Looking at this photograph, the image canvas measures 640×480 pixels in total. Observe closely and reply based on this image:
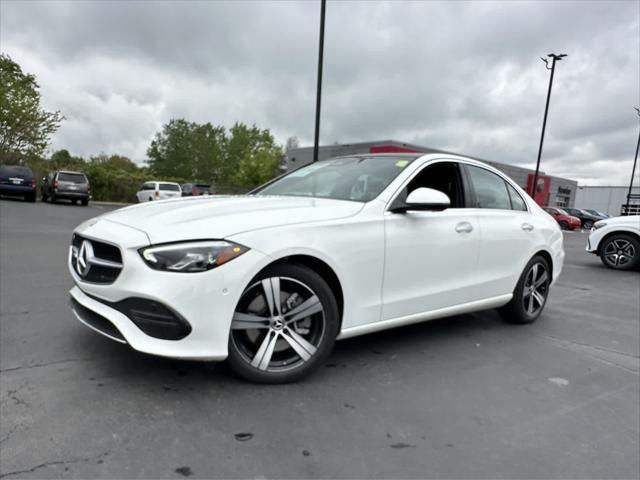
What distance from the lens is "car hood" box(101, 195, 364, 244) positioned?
236cm

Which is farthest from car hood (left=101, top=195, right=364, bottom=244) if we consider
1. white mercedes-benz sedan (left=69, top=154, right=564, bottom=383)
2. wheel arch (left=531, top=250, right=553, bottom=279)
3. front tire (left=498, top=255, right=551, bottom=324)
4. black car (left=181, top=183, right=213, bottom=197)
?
black car (left=181, top=183, right=213, bottom=197)

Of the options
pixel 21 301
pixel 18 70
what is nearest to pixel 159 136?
pixel 18 70

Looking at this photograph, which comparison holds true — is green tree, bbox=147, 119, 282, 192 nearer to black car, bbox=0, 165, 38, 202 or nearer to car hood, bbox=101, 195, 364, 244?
black car, bbox=0, 165, 38, 202

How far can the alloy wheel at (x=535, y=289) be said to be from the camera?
4.29 m

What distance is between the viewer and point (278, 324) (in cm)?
257

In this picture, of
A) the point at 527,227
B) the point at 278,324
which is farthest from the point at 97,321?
the point at 527,227

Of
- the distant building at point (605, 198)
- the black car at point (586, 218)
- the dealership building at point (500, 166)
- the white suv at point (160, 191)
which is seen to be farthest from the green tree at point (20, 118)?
the distant building at point (605, 198)

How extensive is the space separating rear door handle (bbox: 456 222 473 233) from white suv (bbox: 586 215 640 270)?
7.37 meters

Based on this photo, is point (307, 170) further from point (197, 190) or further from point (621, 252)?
point (197, 190)

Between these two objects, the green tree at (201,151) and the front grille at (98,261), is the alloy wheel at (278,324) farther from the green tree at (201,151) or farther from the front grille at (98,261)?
the green tree at (201,151)

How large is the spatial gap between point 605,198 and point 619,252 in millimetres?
71424

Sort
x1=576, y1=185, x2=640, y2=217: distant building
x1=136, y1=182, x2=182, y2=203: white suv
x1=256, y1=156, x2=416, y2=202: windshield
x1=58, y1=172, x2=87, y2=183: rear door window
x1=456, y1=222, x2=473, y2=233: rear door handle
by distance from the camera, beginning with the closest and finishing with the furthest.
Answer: x1=256, y1=156, x2=416, y2=202: windshield → x1=456, y1=222, x2=473, y2=233: rear door handle → x1=58, y1=172, x2=87, y2=183: rear door window → x1=136, y1=182, x2=182, y2=203: white suv → x1=576, y1=185, x2=640, y2=217: distant building

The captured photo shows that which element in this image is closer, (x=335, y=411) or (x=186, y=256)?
(x=186, y=256)

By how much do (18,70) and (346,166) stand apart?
3411 cm
